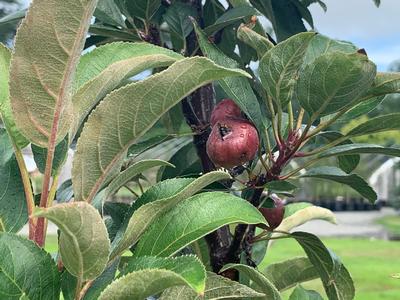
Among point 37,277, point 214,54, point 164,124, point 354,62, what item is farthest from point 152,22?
point 37,277

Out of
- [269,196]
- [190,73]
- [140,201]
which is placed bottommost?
[269,196]

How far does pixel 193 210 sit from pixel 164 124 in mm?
421

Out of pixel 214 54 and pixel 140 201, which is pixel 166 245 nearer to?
pixel 140 201

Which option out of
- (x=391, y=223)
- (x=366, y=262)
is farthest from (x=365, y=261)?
(x=391, y=223)

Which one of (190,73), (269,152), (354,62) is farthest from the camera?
(269,152)

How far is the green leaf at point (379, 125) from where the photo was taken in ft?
2.20

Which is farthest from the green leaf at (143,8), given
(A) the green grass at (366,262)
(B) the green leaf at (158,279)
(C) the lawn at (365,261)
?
(A) the green grass at (366,262)

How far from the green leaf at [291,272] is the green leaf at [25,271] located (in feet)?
1.47

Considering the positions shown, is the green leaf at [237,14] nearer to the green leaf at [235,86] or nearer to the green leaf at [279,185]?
the green leaf at [235,86]

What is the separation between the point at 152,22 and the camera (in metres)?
0.88

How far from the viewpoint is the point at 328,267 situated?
2.48 ft

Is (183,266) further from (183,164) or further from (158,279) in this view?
(183,164)

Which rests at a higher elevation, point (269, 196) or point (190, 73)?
point (190, 73)

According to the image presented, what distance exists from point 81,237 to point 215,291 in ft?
0.48
